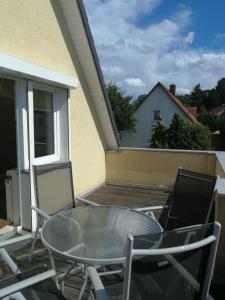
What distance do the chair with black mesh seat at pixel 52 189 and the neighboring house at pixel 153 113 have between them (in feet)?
71.7

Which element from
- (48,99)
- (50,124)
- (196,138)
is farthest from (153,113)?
(48,99)

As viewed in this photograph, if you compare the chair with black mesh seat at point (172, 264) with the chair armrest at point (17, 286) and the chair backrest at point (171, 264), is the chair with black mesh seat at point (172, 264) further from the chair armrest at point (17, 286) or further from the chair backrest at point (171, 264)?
the chair armrest at point (17, 286)

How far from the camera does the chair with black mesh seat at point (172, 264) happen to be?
56.5 inches

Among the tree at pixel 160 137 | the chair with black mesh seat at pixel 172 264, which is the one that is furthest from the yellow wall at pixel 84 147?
Answer: the tree at pixel 160 137

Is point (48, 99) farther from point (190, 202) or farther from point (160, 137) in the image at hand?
point (160, 137)

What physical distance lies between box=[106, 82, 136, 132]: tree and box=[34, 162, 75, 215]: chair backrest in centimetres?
2362

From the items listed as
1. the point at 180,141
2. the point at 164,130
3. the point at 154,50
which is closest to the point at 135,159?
the point at 180,141

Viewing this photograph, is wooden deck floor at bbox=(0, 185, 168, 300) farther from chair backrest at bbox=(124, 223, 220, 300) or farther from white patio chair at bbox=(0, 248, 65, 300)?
chair backrest at bbox=(124, 223, 220, 300)

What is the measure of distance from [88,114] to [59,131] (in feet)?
4.33

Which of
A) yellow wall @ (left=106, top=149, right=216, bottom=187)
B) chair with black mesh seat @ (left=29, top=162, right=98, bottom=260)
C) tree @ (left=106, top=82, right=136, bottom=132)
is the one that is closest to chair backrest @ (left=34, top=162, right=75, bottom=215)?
chair with black mesh seat @ (left=29, top=162, right=98, bottom=260)

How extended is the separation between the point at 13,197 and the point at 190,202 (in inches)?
109

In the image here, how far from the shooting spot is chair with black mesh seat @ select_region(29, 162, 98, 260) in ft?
10.7

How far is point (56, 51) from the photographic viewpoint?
203 inches

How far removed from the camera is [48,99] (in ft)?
17.3
